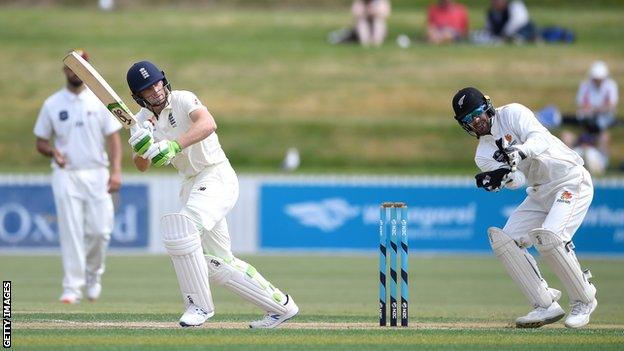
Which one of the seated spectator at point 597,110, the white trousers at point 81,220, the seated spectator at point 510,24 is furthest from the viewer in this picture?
the seated spectator at point 510,24

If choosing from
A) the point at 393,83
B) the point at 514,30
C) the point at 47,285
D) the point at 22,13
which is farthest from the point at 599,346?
the point at 22,13

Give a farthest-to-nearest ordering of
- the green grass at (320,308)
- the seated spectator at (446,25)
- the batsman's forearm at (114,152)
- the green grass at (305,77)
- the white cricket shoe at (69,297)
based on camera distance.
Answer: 1. the seated spectator at (446,25)
2. the green grass at (305,77)
3. the batsman's forearm at (114,152)
4. the white cricket shoe at (69,297)
5. the green grass at (320,308)

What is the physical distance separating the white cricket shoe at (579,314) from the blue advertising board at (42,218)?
9083 mm

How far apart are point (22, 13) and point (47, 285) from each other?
1604cm

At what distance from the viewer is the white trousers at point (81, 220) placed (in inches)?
420

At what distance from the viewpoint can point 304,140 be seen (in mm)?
20734

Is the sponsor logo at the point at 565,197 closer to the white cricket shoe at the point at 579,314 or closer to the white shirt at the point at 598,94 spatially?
the white cricket shoe at the point at 579,314

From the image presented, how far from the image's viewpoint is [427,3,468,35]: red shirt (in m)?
23.5

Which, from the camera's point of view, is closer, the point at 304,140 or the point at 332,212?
the point at 332,212

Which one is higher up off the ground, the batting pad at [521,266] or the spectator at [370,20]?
the spectator at [370,20]

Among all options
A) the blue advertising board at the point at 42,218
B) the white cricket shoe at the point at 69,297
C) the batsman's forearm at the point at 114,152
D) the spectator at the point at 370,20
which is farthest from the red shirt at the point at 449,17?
the white cricket shoe at the point at 69,297

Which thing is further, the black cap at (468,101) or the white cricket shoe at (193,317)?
the black cap at (468,101)

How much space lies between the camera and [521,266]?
8.11 m

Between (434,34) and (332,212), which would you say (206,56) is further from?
(332,212)
